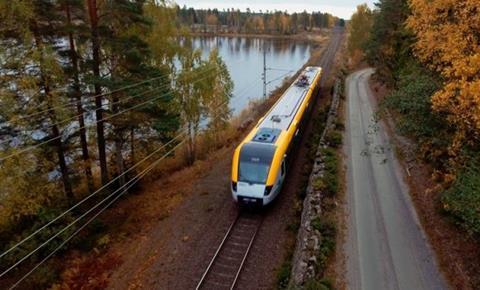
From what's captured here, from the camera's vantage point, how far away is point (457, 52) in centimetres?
1064

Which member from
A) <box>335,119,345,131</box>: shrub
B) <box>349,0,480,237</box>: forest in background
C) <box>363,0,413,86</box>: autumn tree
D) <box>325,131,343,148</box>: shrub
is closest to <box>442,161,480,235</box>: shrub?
<box>349,0,480,237</box>: forest in background

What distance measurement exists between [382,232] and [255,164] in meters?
5.63

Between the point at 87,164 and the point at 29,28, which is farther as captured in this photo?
the point at 87,164

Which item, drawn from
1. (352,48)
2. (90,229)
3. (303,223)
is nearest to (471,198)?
(303,223)

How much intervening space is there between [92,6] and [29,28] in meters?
2.66

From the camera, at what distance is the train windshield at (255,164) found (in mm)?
15578

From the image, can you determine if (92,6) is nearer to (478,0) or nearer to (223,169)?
(223,169)

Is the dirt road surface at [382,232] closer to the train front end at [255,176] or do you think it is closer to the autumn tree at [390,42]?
the train front end at [255,176]

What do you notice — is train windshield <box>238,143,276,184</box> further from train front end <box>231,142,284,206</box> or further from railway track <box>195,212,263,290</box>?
railway track <box>195,212,263,290</box>

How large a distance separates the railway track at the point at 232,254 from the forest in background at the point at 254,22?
129507 millimetres

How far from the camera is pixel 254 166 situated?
15.7m

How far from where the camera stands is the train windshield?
51.1 feet

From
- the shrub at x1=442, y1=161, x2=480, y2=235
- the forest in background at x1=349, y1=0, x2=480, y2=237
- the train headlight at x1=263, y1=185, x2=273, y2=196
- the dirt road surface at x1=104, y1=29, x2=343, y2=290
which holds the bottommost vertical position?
the dirt road surface at x1=104, y1=29, x2=343, y2=290

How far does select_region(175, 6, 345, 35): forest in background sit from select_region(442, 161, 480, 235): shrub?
13458 cm
